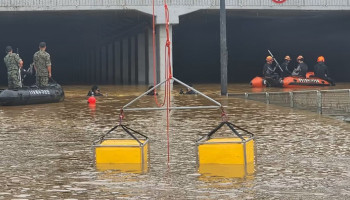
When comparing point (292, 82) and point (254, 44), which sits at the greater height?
point (254, 44)

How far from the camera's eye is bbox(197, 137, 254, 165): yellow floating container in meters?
12.6

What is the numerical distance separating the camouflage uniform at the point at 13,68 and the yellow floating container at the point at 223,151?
1752 cm

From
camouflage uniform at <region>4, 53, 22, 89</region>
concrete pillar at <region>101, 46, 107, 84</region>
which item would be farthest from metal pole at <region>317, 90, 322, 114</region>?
concrete pillar at <region>101, 46, 107, 84</region>

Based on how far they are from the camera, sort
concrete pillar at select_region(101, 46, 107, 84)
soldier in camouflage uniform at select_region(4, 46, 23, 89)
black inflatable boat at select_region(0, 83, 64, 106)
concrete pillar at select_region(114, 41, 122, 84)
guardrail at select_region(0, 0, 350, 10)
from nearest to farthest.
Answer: black inflatable boat at select_region(0, 83, 64, 106) → soldier in camouflage uniform at select_region(4, 46, 23, 89) → guardrail at select_region(0, 0, 350, 10) → concrete pillar at select_region(114, 41, 122, 84) → concrete pillar at select_region(101, 46, 107, 84)

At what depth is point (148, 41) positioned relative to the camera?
1902 inches

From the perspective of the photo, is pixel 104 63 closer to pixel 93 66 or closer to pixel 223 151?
pixel 93 66

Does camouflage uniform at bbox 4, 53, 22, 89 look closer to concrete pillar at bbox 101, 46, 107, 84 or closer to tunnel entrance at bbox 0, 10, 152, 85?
tunnel entrance at bbox 0, 10, 152, 85

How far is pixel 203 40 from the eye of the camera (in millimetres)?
68000

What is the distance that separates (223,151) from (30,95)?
1603 centimetres

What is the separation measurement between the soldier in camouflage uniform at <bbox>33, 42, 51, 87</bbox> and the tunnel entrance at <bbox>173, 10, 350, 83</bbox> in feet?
84.4

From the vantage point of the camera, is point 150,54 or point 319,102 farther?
point 150,54

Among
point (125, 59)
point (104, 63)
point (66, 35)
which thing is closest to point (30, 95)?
point (125, 59)

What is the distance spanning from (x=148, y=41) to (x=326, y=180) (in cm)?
3777

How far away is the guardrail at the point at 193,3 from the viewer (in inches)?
1672
